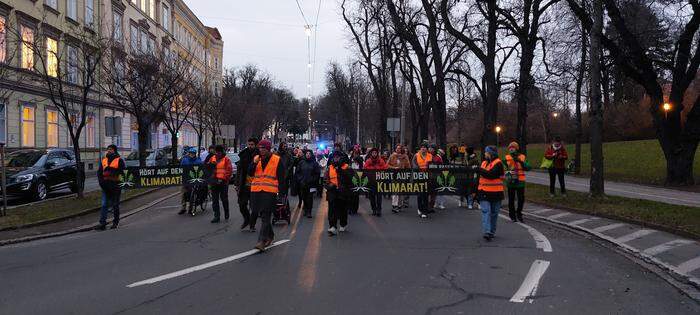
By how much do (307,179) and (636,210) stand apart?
304 inches

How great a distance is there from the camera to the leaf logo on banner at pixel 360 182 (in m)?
13.9

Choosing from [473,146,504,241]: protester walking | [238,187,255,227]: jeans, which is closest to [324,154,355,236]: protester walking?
[238,187,255,227]: jeans

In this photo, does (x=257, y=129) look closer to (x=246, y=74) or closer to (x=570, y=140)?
(x=246, y=74)

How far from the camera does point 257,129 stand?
63094 millimetres

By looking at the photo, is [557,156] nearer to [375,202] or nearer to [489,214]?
[375,202]

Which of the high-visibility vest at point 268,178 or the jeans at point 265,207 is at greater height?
the high-visibility vest at point 268,178

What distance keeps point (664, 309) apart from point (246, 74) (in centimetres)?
7007

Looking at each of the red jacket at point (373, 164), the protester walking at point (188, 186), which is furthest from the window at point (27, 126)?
the red jacket at point (373, 164)

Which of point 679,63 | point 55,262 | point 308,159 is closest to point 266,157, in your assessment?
point 55,262

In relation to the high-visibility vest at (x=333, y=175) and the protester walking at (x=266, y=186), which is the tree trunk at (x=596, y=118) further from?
the protester walking at (x=266, y=186)

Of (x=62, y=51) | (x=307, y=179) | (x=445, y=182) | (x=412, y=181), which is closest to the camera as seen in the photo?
(x=307, y=179)

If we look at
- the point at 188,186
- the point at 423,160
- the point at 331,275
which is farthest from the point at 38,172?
the point at 331,275

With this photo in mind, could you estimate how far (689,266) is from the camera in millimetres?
7613

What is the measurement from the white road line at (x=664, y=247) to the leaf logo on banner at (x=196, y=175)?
33.0ft
